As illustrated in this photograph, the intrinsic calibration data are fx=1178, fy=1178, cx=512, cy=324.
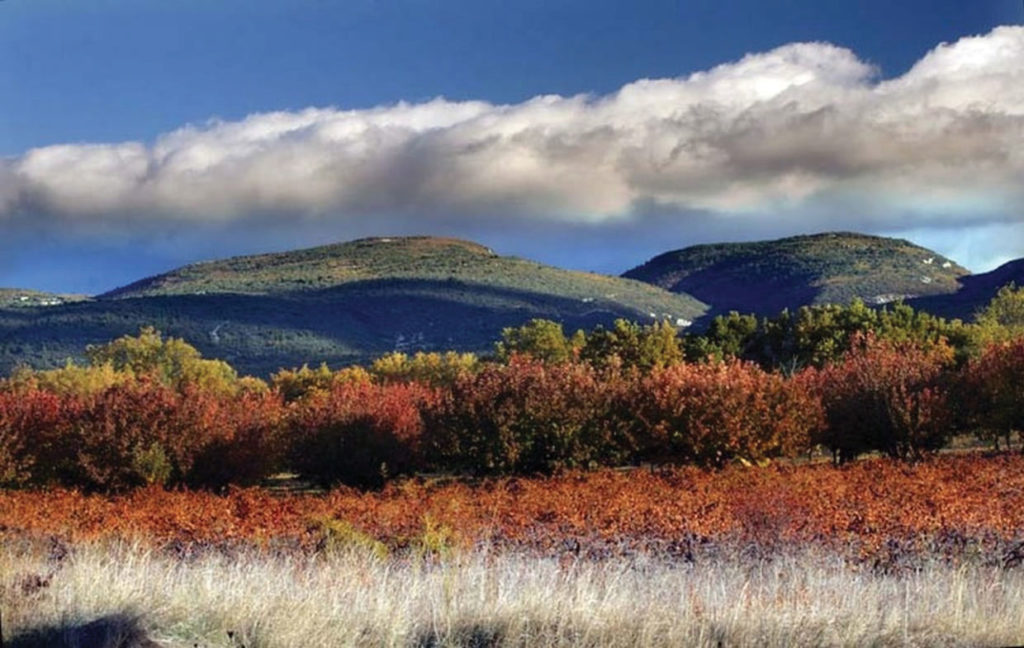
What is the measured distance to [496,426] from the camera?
2106cm

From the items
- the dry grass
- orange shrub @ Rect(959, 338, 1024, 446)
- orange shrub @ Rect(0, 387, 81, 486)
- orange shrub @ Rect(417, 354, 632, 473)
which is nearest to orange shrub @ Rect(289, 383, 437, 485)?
orange shrub @ Rect(417, 354, 632, 473)

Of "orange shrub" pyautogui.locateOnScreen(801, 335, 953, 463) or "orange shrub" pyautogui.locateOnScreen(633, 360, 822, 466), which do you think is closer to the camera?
"orange shrub" pyautogui.locateOnScreen(633, 360, 822, 466)

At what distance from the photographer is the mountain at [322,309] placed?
7906 centimetres

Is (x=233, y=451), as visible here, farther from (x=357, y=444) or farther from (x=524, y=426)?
(x=524, y=426)

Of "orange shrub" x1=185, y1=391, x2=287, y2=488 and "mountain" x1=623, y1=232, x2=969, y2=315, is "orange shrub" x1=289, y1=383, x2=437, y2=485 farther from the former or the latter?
"mountain" x1=623, y1=232, x2=969, y2=315

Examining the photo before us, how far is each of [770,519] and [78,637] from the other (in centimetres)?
763

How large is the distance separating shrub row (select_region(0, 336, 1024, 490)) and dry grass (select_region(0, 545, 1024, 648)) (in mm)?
12281

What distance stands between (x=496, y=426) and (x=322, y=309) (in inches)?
2928

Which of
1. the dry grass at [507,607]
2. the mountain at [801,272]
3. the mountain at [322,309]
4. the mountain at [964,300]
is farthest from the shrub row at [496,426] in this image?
the mountain at [322,309]

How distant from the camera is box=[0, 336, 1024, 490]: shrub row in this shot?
794 inches

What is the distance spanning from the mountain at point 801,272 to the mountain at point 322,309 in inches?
823

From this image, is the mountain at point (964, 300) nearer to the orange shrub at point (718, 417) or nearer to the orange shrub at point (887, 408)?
the orange shrub at point (887, 408)

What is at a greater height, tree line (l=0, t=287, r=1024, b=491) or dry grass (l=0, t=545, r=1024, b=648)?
tree line (l=0, t=287, r=1024, b=491)

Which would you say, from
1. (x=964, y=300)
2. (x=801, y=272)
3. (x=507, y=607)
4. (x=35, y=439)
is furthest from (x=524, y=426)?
(x=964, y=300)
